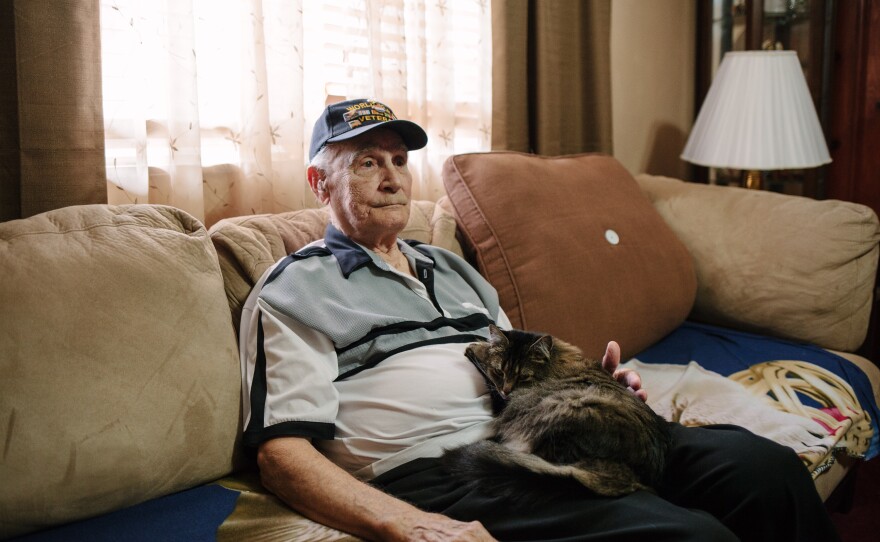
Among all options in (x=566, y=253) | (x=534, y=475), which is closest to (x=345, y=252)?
(x=534, y=475)

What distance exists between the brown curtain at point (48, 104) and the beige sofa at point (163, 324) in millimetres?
155

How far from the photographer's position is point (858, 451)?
5.33 ft

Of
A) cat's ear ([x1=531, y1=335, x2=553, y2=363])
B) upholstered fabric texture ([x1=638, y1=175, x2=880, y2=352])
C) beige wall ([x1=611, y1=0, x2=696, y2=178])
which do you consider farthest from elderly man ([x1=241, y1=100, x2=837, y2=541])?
beige wall ([x1=611, y1=0, x2=696, y2=178])

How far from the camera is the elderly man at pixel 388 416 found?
1.02 metres

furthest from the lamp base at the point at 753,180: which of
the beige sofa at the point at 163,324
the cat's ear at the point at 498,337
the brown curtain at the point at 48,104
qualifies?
the brown curtain at the point at 48,104

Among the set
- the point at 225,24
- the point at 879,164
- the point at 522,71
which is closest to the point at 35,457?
the point at 225,24

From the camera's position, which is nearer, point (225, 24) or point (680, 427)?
point (680, 427)

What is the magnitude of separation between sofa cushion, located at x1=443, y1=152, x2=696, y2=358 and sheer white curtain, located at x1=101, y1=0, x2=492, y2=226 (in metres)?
0.36

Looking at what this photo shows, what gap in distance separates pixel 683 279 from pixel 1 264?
168 centimetres

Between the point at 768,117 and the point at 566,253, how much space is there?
116 cm

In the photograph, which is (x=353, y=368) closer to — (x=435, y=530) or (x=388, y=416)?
(x=388, y=416)

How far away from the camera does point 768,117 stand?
2441 mm

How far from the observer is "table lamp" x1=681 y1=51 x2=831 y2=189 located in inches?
96.0

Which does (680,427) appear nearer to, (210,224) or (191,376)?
(191,376)
